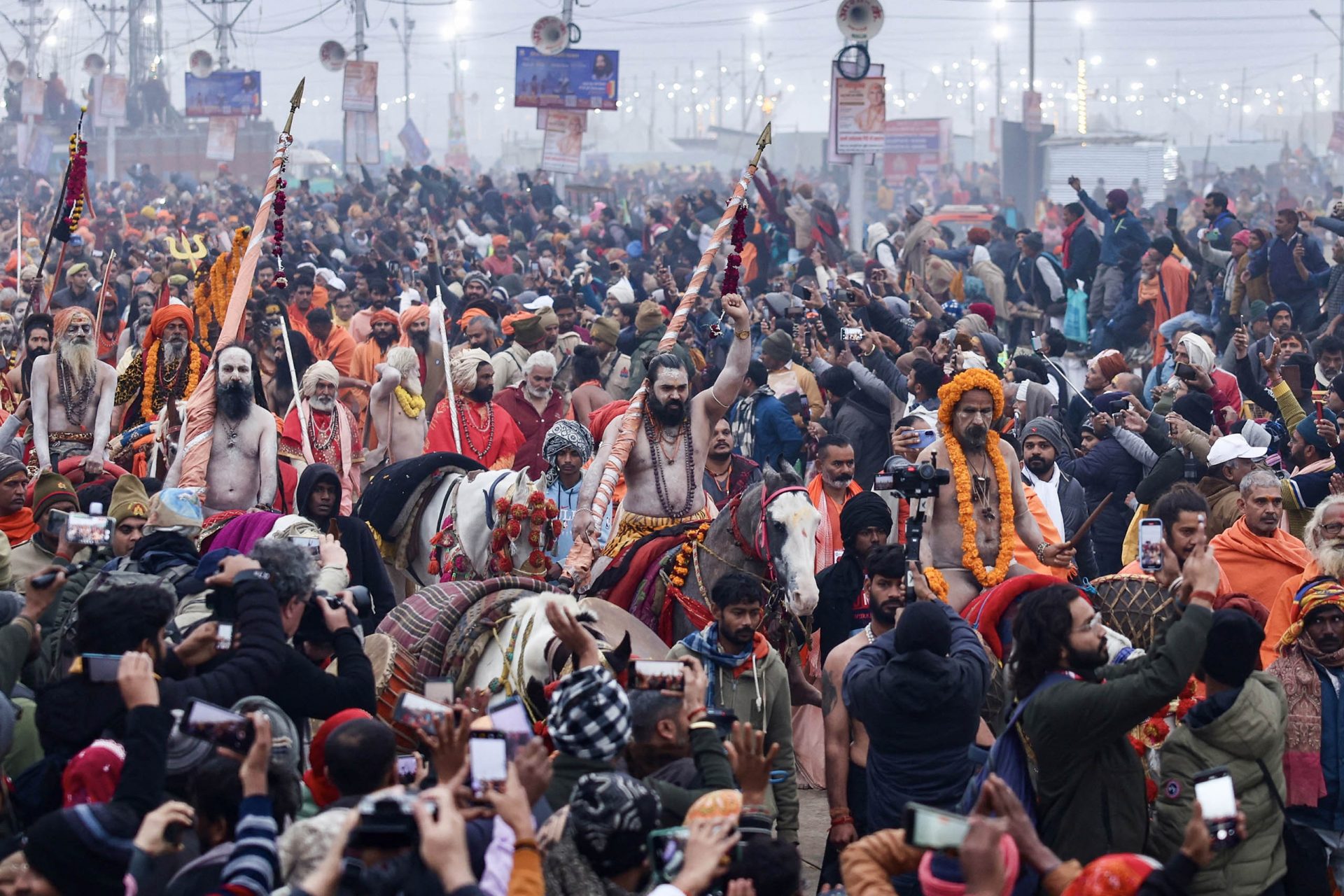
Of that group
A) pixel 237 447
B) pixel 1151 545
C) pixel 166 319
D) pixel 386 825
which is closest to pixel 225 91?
pixel 166 319

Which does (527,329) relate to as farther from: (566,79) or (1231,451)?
(566,79)

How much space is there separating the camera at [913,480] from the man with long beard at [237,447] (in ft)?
12.0

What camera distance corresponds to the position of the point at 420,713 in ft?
14.6

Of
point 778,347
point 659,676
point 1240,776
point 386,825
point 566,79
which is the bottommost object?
point 1240,776

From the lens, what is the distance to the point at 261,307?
14375 mm

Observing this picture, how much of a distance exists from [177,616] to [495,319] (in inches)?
406

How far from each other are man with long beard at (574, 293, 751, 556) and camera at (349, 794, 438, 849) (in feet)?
14.7

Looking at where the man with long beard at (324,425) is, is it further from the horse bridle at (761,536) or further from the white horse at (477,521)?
the horse bridle at (761,536)

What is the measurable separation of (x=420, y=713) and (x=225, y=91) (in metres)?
42.7

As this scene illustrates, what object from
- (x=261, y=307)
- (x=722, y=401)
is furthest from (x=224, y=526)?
(x=261, y=307)

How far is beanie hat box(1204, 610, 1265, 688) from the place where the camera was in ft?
17.4

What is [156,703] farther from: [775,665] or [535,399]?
[535,399]

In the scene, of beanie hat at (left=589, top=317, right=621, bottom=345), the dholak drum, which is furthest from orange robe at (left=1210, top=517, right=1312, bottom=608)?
beanie hat at (left=589, top=317, right=621, bottom=345)

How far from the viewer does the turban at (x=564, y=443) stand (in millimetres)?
9258
